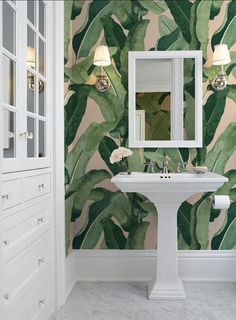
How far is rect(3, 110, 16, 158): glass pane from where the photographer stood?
1.78 m

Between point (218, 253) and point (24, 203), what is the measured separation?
189cm

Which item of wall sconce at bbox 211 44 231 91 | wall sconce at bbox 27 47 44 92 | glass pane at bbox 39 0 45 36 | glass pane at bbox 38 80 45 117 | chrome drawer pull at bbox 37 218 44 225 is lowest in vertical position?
chrome drawer pull at bbox 37 218 44 225

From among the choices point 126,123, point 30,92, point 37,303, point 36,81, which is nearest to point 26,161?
point 30,92

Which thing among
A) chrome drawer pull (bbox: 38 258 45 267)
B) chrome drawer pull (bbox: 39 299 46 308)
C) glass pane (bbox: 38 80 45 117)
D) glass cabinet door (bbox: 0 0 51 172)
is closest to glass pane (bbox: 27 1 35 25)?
glass cabinet door (bbox: 0 0 51 172)

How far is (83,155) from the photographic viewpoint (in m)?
3.25

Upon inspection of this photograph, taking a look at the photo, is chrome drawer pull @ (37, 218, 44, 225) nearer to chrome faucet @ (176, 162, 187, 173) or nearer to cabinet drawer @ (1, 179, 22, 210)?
cabinet drawer @ (1, 179, 22, 210)

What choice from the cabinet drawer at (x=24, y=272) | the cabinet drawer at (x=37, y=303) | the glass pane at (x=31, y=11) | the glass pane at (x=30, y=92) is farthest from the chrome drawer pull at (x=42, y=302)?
the glass pane at (x=31, y=11)

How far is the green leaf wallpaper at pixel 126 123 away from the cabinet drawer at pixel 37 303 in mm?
745

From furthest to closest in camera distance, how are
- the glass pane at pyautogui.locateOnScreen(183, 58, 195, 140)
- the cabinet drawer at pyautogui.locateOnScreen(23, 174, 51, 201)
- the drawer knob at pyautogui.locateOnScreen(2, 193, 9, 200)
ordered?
the glass pane at pyautogui.locateOnScreen(183, 58, 195, 140) < the cabinet drawer at pyautogui.locateOnScreen(23, 174, 51, 201) < the drawer knob at pyautogui.locateOnScreen(2, 193, 9, 200)

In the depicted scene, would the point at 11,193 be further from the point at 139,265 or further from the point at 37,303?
the point at 139,265

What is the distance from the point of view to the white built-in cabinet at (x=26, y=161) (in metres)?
1.77

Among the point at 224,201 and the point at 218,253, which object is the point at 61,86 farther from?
the point at 218,253

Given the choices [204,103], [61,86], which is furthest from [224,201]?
[61,86]

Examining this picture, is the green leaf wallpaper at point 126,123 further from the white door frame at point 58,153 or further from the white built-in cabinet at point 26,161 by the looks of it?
the white built-in cabinet at point 26,161
